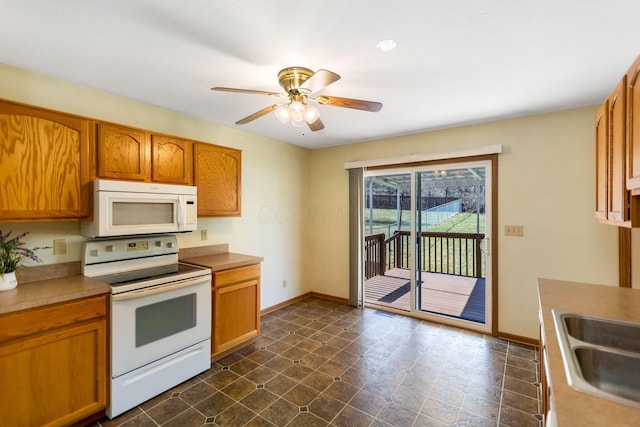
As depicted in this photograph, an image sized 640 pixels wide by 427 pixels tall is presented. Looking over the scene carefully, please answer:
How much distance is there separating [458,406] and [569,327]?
1001 millimetres

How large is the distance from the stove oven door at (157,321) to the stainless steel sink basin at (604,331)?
253 cm

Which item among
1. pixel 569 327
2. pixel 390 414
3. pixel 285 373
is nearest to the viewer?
pixel 569 327

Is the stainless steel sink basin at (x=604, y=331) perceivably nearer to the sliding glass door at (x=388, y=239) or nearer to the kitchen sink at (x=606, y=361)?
the kitchen sink at (x=606, y=361)

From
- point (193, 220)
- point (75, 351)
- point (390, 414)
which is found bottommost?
point (390, 414)

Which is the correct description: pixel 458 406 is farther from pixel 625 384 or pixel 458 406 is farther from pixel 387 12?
pixel 387 12

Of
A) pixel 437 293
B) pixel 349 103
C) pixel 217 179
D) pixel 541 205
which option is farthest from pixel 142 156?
pixel 437 293

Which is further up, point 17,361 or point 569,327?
point 569,327

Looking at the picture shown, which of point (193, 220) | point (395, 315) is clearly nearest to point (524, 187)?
point (395, 315)

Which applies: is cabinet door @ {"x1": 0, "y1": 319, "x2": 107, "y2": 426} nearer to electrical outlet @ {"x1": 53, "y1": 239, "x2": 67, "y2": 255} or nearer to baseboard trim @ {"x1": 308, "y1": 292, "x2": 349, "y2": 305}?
electrical outlet @ {"x1": 53, "y1": 239, "x2": 67, "y2": 255}

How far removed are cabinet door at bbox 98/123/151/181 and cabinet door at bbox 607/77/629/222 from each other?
10.1 feet

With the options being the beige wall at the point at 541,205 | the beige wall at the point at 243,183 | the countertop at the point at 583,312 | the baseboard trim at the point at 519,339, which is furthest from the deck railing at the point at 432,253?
the countertop at the point at 583,312

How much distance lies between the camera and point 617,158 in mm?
1470

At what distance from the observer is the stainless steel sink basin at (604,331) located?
1472 mm

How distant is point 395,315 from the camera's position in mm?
3855
